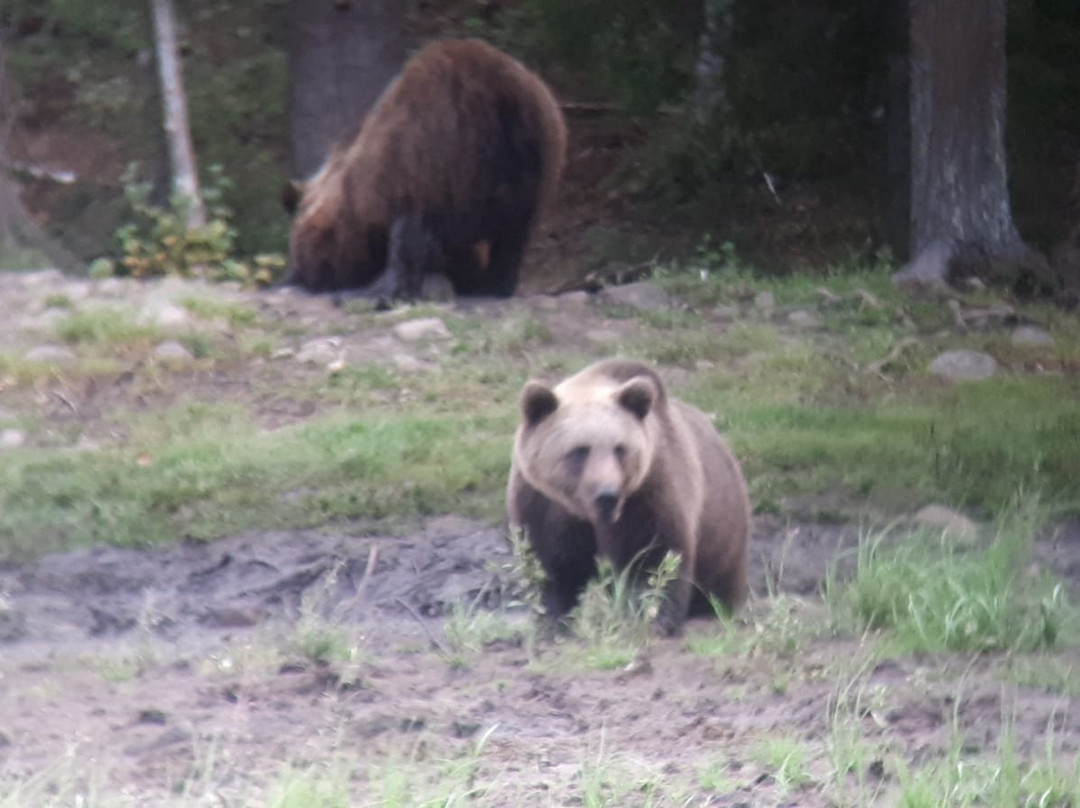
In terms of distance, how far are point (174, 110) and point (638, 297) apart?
3518 mm

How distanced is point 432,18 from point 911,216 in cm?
406

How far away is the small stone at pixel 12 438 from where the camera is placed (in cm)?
672

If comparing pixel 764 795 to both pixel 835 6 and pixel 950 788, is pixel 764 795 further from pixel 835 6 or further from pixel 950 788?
pixel 835 6

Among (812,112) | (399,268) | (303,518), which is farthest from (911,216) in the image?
(303,518)

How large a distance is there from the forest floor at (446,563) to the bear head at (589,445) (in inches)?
14.5

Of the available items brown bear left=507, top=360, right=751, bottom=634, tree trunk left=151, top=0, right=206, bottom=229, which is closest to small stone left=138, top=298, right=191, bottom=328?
tree trunk left=151, top=0, right=206, bottom=229

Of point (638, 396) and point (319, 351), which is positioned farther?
point (319, 351)

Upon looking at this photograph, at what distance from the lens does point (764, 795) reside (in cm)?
335

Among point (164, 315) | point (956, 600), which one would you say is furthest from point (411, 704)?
point (164, 315)

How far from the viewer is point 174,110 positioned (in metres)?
10.1

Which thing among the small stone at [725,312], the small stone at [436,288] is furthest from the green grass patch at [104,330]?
the small stone at [725,312]

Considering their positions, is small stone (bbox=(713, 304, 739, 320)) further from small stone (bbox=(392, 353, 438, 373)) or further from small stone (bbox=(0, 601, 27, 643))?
small stone (bbox=(0, 601, 27, 643))

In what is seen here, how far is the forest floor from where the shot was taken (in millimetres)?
3447

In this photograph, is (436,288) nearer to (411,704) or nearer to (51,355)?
(51,355)
